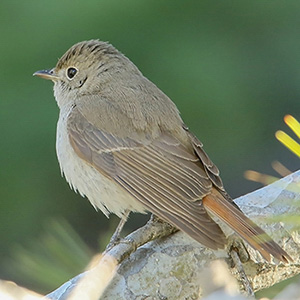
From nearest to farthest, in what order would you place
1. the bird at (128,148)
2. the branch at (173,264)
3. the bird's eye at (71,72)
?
the branch at (173,264) < the bird at (128,148) < the bird's eye at (71,72)

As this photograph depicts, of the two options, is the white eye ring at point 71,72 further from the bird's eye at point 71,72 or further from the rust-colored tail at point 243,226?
the rust-colored tail at point 243,226

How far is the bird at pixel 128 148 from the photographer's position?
2520 mm

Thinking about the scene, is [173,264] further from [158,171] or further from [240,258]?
[158,171]

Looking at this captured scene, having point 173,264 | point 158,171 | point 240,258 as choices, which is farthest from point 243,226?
point 158,171

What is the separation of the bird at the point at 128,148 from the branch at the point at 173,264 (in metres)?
0.06

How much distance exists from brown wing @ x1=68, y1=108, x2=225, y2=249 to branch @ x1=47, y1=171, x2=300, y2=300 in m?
0.07

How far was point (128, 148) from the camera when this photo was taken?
115 inches

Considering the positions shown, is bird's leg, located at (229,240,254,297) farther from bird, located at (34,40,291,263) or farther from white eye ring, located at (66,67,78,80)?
white eye ring, located at (66,67,78,80)

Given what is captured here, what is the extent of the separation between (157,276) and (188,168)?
0.77 metres

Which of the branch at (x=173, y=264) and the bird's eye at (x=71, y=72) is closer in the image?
the branch at (x=173, y=264)

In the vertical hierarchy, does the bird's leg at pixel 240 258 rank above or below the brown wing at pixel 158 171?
below

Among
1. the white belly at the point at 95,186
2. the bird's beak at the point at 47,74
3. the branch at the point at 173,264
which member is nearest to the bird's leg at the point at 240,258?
the branch at the point at 173,264

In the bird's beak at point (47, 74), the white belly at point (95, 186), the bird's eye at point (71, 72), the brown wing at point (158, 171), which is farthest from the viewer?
the bird's eye at point (71, 72)

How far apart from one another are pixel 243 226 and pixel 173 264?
283mm
